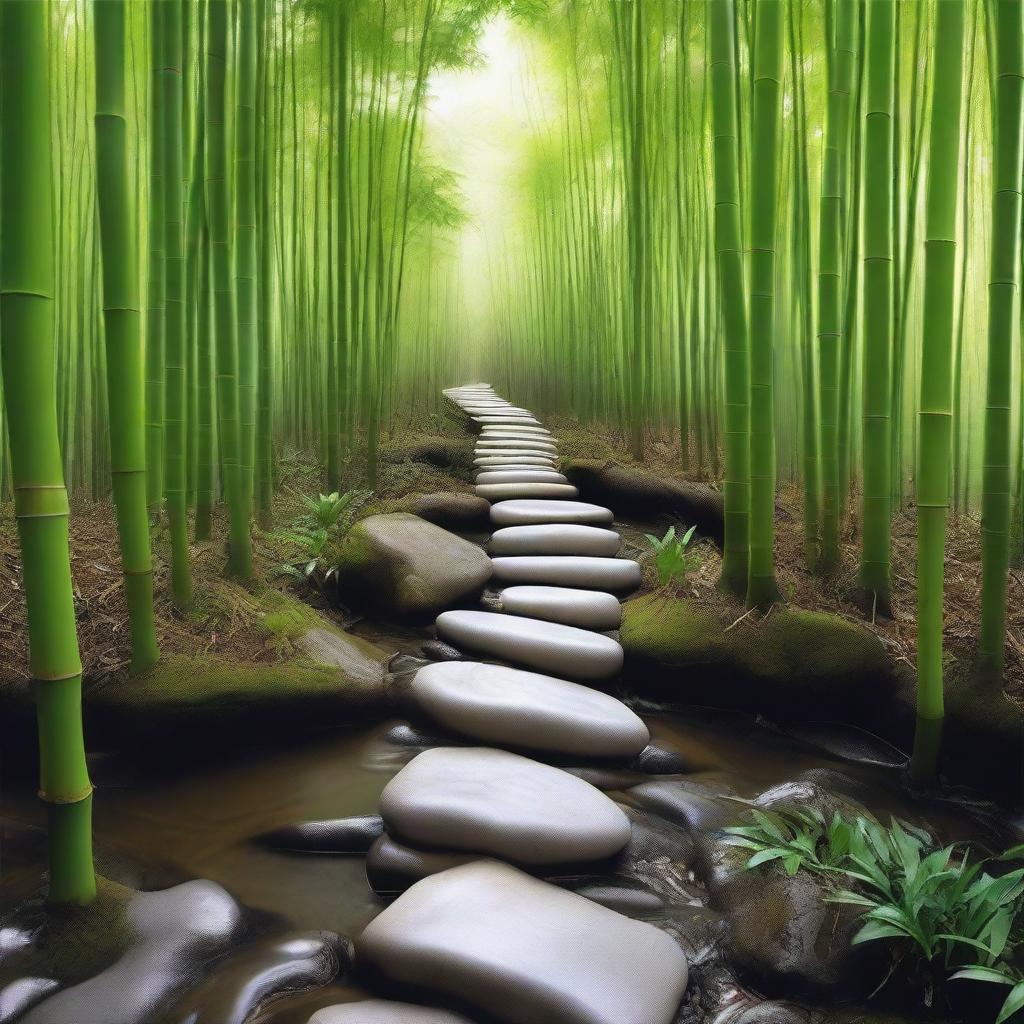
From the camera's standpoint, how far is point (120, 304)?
1117 mm

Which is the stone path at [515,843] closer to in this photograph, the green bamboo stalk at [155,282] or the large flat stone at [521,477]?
the green bamboo stalk at [155,282]

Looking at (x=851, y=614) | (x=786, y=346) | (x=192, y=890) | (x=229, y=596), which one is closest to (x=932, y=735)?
(x=851, y=614)

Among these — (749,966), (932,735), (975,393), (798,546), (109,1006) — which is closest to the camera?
(109,1006)

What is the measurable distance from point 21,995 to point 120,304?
937 mm

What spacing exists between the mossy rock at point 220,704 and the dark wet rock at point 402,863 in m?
0.45

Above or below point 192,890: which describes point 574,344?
above

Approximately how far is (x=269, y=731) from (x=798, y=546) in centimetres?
168

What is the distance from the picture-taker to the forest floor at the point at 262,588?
1.44 m

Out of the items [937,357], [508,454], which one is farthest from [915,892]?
[508,454]

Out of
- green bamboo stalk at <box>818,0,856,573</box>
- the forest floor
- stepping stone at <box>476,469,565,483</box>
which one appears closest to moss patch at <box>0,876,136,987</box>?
the forest floor

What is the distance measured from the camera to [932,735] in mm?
1268

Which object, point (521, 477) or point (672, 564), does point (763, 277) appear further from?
point (521, 477)

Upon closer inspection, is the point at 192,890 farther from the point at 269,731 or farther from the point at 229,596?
the point at 229,596

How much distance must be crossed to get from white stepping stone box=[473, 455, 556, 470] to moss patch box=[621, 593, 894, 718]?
1.78m
